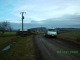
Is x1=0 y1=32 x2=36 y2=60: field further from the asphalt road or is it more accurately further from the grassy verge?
the asphalt road

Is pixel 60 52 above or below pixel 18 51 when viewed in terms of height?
above

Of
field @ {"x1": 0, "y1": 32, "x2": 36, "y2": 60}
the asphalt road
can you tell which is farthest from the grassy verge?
the asphalt road

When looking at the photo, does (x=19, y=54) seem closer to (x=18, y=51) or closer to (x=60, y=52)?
(x=18, y=51)

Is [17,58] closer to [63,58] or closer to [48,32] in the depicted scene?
[63,58]

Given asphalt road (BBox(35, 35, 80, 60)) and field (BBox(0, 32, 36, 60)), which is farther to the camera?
field (BBox(0, 32, 36, 60))

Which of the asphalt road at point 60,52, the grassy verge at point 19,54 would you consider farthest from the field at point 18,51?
the asphalt road at point 60,52

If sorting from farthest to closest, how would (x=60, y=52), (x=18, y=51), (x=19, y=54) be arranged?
1. (x=18, y=51)
2. (x=60, y=52)
3. (x=19, y=54)

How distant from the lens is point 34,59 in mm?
12133

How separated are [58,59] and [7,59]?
3.75 m

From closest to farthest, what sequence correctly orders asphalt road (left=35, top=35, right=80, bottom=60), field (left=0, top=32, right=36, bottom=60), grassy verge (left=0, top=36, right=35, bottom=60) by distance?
asphalt road (left=35, top=35, right=80, bottom=60), grassy verge (left=0, top=36, right=35, bottom=60), field (left=0, top=32, right=36, bottom=60)

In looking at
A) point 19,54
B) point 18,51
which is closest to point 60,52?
point 19,54

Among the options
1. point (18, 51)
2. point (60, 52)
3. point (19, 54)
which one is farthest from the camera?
point (18, 51)

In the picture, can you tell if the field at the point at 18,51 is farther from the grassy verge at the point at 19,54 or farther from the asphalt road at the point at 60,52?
the asphalt road at the point at 60,52

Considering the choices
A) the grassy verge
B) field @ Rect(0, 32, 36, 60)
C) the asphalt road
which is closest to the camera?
the asphalt road
